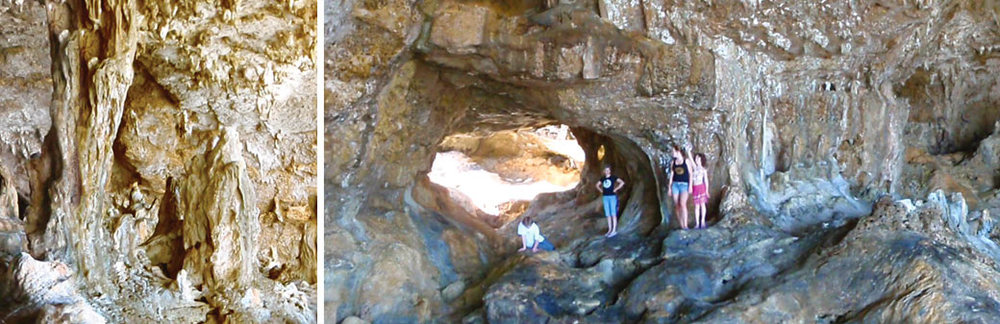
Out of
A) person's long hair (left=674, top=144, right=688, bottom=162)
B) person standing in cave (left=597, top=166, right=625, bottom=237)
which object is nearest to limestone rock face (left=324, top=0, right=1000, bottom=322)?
person's long hair (left=674, top=144, right=688, bottom=162)

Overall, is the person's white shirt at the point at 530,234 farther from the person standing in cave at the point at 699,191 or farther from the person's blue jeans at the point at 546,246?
the person standing in cave at the point at 699,191

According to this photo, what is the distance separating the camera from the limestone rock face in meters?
5.61

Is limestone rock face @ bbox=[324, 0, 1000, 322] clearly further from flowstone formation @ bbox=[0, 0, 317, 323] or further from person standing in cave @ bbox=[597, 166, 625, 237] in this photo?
flowstone formation @ bbox=[0, 0, 317, 323]

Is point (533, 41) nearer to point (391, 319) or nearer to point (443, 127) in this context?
point (443, 127)

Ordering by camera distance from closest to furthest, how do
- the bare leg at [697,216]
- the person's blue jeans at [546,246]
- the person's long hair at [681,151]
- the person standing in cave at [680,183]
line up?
the bare leg at [697,216] < the person standing in cave at [680,183] < the person's long hair at [681,151] < the person's blue jeans at [546,246]

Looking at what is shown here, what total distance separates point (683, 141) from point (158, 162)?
4680 mm

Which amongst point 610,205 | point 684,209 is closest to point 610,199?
point 610,205

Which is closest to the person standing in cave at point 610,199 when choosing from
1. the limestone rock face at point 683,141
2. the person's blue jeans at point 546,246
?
the limestone rock face at point 683,141

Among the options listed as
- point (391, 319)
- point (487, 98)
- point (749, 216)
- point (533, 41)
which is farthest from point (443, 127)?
point (749, 216)

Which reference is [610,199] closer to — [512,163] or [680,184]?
[680,184]

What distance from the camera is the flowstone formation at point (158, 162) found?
3143mm

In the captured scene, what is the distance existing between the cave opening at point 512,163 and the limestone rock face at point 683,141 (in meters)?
4.53

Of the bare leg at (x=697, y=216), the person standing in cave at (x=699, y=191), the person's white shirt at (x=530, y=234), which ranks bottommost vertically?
the person's white shirt at (x=530, y=234)

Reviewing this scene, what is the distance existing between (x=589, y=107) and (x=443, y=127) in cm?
151
